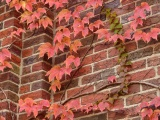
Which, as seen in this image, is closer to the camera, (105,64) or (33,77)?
(105,64)

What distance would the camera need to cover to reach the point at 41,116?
360 cm

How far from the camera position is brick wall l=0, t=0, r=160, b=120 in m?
3.31

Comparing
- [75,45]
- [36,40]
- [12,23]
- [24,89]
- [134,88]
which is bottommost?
[134,88]

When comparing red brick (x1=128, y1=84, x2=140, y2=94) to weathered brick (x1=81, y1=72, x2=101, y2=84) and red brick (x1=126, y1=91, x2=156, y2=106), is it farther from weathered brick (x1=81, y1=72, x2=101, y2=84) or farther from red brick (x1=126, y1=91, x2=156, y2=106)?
weathered brick (x1=81, y1=72, x2=101, y2=84)

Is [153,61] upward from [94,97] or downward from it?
upward

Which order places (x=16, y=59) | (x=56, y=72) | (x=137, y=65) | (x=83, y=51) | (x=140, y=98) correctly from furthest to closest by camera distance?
1. (x=16, y=59)
2. (x=83, y=51)
3. (x=56, y=72)
4. (x=137, y=65)
5. (x=140, y=98)

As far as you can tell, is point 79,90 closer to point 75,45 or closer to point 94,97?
point 94,97

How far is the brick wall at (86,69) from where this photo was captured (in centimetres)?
331

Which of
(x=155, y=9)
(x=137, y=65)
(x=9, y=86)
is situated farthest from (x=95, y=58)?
(x=9, y=86)

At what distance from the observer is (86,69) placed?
362cm

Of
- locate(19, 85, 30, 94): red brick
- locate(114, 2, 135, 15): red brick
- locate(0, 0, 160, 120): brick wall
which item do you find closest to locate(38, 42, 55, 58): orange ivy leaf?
locate(0, 0, 160, 120): brick wall

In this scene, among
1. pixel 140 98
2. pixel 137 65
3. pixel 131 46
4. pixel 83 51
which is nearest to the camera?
pixel 140 98

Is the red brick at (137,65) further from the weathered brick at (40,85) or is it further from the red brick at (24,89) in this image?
the red brick at (24,89)

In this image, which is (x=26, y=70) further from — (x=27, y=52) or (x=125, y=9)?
(x=125, y=9)
